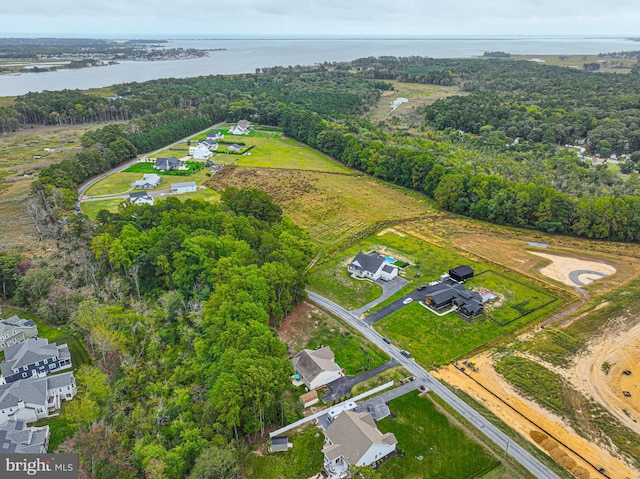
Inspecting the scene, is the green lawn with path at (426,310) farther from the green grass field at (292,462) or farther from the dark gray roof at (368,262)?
the green grass field at (292,462)

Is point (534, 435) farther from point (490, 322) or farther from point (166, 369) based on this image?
point (166, 369)

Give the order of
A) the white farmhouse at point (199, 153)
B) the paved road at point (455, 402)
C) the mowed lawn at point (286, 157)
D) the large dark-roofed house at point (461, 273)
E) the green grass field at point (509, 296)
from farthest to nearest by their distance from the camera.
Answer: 1. the white farmhouse at point (199, 153)
2. the mowed lawn at point (286, 157)
3. the large dark-roofed house at point (461, 273)
4. the green grass field at point (509, 296)
5. the paved road at point (455, 402)

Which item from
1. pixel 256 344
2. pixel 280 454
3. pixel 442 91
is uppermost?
pixel 442 91

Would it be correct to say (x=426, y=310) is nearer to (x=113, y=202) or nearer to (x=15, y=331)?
(x=15, y=331)

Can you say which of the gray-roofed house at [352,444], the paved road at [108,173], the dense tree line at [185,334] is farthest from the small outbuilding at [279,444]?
the paved road at [108,173]

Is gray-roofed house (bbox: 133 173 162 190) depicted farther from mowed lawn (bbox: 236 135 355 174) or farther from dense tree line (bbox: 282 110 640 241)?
dense tree line (bbox: 282 110 640 241)

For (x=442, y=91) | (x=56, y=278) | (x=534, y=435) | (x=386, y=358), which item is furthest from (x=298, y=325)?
(x=442, y=91)

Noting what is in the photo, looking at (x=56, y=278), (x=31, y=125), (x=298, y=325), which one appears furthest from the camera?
(x=31, y=125)
